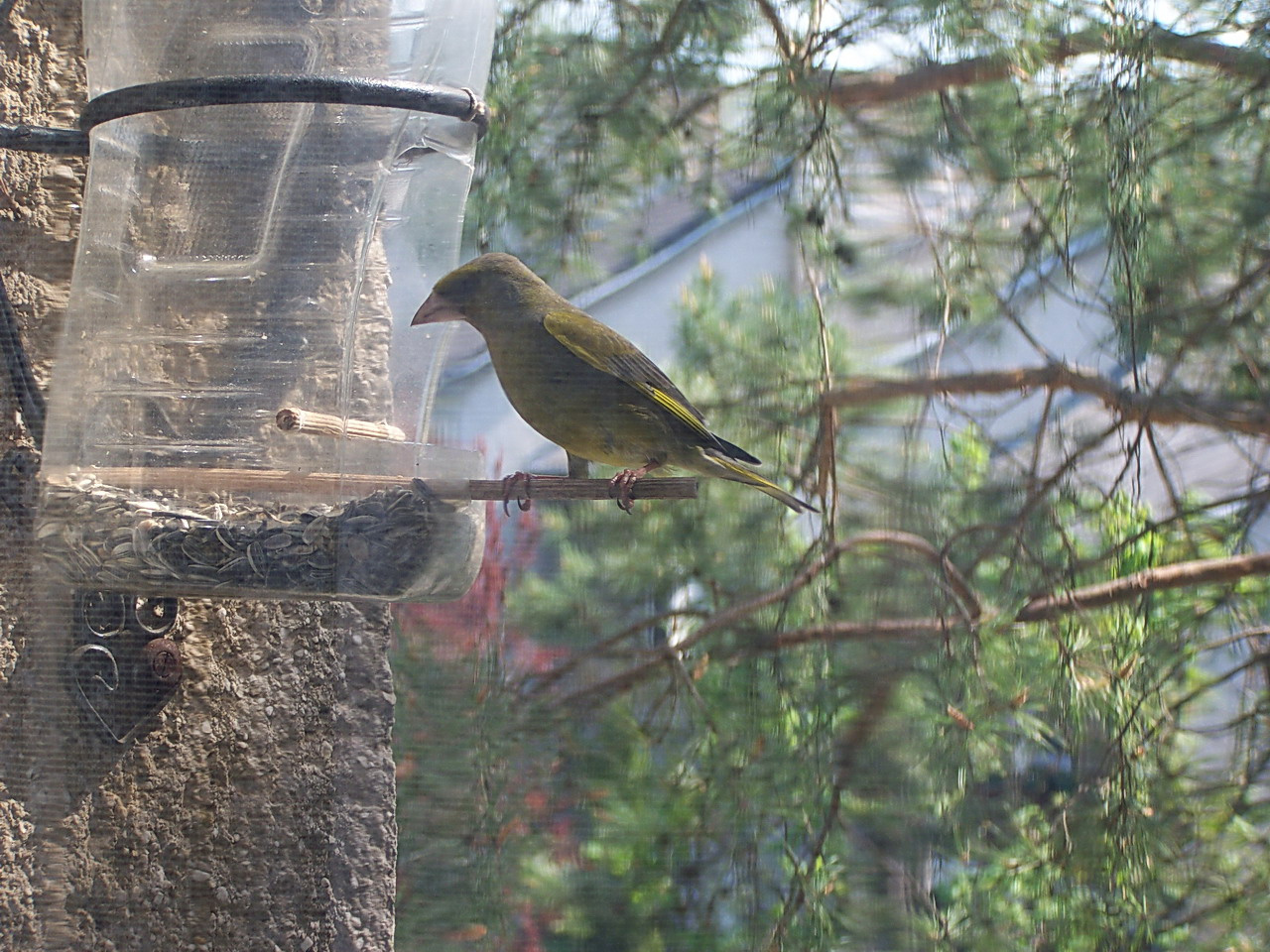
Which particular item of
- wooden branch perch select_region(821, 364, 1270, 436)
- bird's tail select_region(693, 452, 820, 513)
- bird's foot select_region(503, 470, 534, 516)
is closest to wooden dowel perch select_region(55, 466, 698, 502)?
bird's foot select_region(503, 470, 534, 516)

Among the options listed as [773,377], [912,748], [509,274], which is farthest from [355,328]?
[912,748]

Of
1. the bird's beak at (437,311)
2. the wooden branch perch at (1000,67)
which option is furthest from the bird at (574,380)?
the wooden branch perch at (1000,67)

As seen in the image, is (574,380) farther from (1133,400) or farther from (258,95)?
(1133,400)

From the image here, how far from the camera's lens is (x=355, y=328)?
1.59 ft

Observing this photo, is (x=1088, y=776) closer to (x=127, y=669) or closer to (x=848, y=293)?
(x=848, y=293)

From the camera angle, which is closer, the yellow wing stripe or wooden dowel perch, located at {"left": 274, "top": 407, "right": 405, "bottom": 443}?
wooden dowel perch, located at {"left": 274, "top": 407, "right": 405, "bottom": 443}

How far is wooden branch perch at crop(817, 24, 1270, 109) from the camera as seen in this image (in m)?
0.66

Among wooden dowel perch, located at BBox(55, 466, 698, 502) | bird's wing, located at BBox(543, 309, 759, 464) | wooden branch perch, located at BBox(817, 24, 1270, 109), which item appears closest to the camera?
wooden dowel perch, located at BBox(55, 466, 698, 502)

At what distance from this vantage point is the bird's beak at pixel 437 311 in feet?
1.68

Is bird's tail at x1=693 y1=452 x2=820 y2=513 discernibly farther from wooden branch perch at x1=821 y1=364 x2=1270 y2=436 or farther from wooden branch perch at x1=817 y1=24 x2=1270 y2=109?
wooden branch perch at x1=817 y1=24 x2=1270 y2=109

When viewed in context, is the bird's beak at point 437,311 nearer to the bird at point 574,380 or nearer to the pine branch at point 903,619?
the bird at point 574,380

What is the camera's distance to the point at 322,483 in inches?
17.0

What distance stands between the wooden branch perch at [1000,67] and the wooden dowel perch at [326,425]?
0.36 metres

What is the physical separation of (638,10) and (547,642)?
1.30ft
